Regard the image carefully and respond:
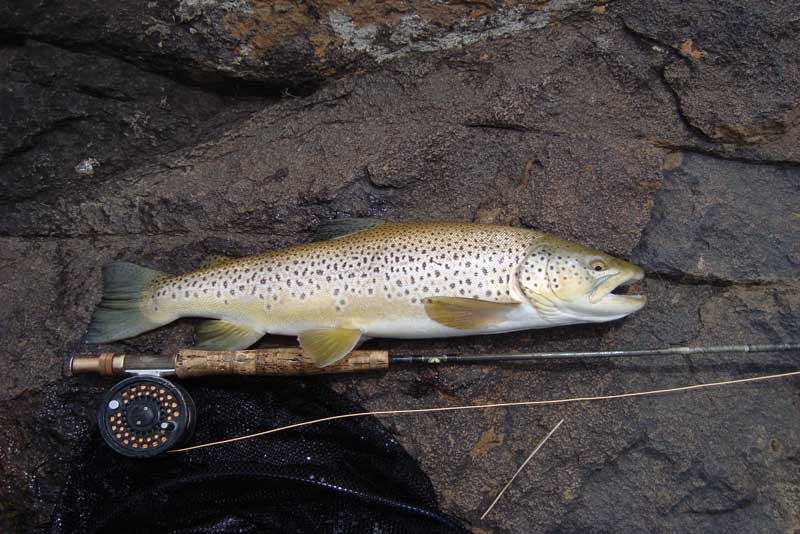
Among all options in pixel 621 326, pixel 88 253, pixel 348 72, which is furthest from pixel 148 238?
pixel 621 326

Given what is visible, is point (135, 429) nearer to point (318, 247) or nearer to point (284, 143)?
point (318, 247)

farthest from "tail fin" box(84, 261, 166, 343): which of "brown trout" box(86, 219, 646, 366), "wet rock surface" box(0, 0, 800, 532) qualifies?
"wet rock surface" box(0, 0, 800, 532)

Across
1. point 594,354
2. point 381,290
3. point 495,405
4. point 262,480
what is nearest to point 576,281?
point 594,354

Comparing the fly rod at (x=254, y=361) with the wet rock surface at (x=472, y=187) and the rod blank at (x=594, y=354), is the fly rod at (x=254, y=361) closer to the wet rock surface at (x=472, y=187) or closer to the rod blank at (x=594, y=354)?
the rod blank at (x=594, y=354)

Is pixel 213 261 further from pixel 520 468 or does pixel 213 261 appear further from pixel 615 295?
pixel 615 295

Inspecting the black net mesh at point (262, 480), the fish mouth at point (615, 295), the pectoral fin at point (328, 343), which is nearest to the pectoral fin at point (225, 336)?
the black net mesh at point (262, 480)

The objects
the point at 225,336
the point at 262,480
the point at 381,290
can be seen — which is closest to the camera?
the point at 262,480
